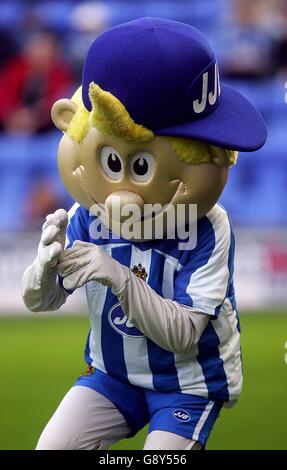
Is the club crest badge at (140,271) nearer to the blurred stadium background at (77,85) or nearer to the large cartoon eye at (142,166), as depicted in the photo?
the large cartoon eye at (142,166)

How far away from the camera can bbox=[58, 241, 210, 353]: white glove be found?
132 inches

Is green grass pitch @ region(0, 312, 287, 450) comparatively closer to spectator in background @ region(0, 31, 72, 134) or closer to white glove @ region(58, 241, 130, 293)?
white glove @ region(58, 241, 130, 293)

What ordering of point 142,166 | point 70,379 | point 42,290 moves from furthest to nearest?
point 70,379 < point 42,290 < point 142,166

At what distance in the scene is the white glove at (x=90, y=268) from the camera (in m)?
3.34

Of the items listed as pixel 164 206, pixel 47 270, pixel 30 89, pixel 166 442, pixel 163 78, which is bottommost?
pixel 30 89

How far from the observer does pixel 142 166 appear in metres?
3.41

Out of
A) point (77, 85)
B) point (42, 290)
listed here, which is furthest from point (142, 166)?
point (77, 85)

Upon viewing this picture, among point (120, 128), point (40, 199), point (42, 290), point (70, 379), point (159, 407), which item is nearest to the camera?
point (120, 128)

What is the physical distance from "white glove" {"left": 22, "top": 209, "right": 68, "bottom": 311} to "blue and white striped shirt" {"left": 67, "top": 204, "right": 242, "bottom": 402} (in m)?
0.16

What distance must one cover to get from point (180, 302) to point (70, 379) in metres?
3.37

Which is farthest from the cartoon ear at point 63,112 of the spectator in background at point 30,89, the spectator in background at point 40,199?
the spectator in background at point 30,89

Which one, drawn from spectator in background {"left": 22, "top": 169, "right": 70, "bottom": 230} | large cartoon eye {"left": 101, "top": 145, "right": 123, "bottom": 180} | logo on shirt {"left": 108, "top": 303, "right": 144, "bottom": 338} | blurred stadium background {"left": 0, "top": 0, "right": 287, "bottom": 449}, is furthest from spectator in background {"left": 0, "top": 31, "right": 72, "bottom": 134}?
large cartoon eye {"left": 101, "top": 145, "right": 123, "bottom": 180}

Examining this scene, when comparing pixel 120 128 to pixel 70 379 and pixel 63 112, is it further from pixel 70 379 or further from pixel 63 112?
pixel 70 379

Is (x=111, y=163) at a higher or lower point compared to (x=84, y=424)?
higher
